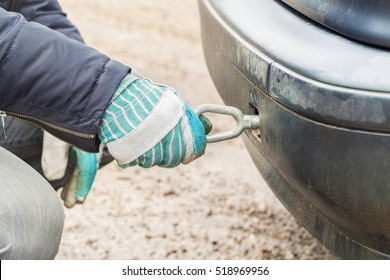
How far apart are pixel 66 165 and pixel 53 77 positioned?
783 mm

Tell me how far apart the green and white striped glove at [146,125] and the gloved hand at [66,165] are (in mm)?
625

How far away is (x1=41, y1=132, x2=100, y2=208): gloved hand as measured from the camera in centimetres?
247

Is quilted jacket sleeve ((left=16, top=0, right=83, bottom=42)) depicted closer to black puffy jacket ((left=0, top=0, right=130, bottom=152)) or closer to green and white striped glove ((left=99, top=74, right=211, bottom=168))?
black puffy jacket ((left=0, top=0, right=130, bottom=152))

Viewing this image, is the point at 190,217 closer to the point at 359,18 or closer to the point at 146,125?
the point at 146,125

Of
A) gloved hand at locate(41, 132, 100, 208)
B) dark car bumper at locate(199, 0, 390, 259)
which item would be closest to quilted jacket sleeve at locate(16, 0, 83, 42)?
gloved hand at locate(41, 132, 100, 208)

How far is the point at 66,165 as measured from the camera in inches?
99.7

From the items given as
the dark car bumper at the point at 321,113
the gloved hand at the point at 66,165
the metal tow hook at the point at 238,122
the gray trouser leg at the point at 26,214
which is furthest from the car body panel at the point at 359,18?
the gloved hand at the point at 66,165

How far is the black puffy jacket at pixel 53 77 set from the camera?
1791mm

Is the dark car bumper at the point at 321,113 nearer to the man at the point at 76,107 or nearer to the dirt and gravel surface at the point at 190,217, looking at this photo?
the man at the point at 76,107

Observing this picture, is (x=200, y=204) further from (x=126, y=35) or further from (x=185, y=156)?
(x=126, y=35)

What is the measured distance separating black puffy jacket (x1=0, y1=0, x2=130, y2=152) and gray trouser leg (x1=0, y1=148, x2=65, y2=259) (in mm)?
230
